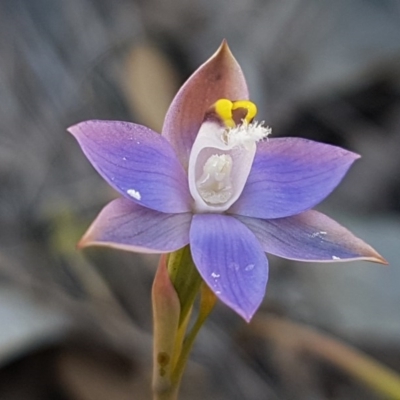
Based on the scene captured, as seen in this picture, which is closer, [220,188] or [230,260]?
[230,260]

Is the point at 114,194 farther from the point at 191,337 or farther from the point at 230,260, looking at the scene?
the point at 230,260

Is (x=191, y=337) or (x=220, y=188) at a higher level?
(x=220, y=188)

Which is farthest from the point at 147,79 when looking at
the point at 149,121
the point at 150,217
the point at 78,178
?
the point at 150,217

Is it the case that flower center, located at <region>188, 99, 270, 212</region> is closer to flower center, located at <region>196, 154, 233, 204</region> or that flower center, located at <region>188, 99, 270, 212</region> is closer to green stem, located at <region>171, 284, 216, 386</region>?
flower center, located at <region>196, 154, 233, 204</region>

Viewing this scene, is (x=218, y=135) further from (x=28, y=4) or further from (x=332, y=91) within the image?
(x=28, y=4)

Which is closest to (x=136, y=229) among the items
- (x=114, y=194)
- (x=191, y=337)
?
(x=191, y=337)

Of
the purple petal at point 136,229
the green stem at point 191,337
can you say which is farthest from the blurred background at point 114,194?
the purple petal at point 136,229

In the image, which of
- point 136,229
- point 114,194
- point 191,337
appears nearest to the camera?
point 136,229
